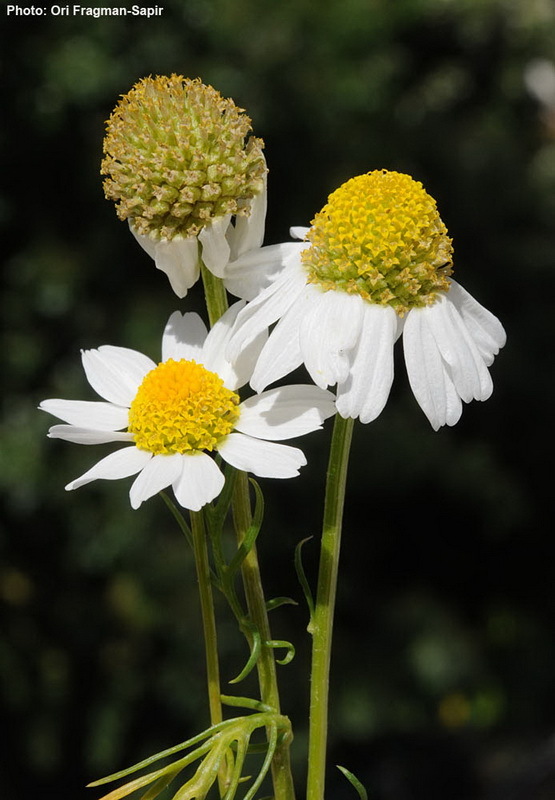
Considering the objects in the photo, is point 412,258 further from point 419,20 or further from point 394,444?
point 419,20

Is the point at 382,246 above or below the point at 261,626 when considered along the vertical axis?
above

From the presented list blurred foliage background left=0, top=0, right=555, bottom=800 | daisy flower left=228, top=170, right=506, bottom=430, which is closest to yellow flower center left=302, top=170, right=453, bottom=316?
daisy flower left=228, top=170, right=506, bottom=430

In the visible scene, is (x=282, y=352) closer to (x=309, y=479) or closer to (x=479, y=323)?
(x=479, y=323)

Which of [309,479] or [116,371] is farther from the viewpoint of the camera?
[309,479]

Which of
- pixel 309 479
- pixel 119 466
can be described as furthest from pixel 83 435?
pixel 309 479

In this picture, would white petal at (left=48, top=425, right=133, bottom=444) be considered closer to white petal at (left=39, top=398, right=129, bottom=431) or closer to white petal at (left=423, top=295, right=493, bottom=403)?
white petal at (left=39, top=398, right=129, bottom=431)

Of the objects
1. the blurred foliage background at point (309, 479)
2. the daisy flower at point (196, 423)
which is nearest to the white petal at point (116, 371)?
the daisy flower at point (196, 423)

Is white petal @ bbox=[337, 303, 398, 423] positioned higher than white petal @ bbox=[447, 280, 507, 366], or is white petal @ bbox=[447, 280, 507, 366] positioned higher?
white petal @ bbox=[447, 280, 507, 366]
